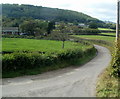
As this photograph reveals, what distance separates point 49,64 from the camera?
52.2 feet

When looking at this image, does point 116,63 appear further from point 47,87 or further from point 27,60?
point 27,60

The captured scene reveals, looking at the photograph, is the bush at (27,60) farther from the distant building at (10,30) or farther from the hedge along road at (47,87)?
the distant building at (10,30)

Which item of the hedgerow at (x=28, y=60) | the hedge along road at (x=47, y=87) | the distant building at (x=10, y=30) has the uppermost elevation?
the distant building at (x=10, y=30)

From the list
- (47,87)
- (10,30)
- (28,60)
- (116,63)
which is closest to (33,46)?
(28,60)

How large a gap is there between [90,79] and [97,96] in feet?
12.8

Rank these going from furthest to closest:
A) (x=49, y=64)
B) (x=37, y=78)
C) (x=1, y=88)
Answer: (x=49, y=64) → (x=37, y=78) → (x=1, y=88)

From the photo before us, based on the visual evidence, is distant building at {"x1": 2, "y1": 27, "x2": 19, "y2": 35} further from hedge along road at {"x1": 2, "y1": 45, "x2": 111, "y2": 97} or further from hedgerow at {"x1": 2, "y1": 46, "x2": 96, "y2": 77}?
hedge along road at {"x1": 2, "y1": 45, "x2": 111, "y2": 97}

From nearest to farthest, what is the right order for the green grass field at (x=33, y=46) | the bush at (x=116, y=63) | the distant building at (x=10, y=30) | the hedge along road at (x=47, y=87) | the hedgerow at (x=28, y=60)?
the hedge along road at (x=47, y=87), the bush at (x=116, y=63), the hedgerow at (x=28, y=60), the green grass field at (x=33, y=46), the distant building at (x=10, y=30)

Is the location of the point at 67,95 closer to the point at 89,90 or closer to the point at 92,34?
the point at 89,90

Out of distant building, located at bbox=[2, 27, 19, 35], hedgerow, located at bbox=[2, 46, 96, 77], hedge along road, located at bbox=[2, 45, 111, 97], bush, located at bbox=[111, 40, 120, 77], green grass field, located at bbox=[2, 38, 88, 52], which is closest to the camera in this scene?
hedge along road, located at bbox=[2, 45, 111, 97]

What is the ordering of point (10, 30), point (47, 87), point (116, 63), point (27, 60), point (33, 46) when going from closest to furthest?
point (47, 87) < point (116, 63) < point (27, 60) < point (33, 46) < point (10, 30)

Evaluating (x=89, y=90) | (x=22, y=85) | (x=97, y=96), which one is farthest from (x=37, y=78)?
(x=97, y=96)

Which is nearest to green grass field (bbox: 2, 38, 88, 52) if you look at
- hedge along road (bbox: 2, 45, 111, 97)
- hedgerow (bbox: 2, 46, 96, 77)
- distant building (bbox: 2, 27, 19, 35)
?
hedgerow (bbox: 2, 46, 96, 77)

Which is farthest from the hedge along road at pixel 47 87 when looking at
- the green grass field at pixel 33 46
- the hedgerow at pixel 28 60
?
the green grass field at pixel 33 46
